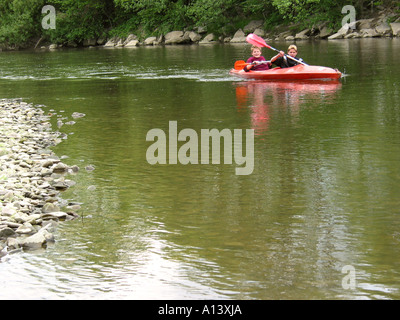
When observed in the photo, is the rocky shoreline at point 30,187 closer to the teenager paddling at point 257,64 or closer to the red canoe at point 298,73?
the red canoe at point 298,73

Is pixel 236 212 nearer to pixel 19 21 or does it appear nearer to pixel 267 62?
pixel 267 62

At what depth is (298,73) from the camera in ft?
53.7

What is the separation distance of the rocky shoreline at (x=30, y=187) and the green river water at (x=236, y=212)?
0.19 meters

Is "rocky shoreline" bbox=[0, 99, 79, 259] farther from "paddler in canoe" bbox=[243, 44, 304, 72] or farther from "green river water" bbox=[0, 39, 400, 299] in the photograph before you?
"paddler in canoe" bbox=[243, 44, 304, 72]

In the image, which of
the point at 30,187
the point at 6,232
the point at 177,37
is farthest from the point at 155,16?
the point at 6,232

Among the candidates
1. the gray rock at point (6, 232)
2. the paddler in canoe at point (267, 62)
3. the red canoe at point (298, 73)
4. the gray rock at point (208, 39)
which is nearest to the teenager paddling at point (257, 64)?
the paddler in canoe at point (267, 62)

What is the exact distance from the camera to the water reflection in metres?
12.1

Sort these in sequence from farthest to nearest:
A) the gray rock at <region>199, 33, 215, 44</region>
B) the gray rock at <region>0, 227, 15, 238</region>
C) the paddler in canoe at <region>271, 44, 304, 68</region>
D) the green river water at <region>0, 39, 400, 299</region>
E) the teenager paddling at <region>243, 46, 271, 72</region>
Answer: the gray rock at <region>199, 33, 215, 44</region> < the teenager paddling at <region>243, 46, 271, 72</region> < the paddler in canoe at <region>271, 44, 304, 68</region> < the gray rock at <region>0, 227, 15, 238</region> < the green river water at <region>0, 39, 400, 299</region>

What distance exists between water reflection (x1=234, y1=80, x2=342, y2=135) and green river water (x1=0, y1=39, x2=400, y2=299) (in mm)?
85

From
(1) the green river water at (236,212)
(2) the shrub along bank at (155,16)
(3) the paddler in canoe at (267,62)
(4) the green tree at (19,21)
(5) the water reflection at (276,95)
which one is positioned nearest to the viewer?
(1) the green river water at (236,212)

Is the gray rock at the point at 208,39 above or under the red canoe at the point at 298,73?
above

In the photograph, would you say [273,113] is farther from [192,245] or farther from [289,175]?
[192,245]

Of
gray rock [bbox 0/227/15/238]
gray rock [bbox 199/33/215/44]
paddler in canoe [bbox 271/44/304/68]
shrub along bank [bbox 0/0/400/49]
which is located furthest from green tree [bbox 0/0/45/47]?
gray rock [bbox 0/227/15/238]

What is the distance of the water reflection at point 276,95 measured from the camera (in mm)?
12148
